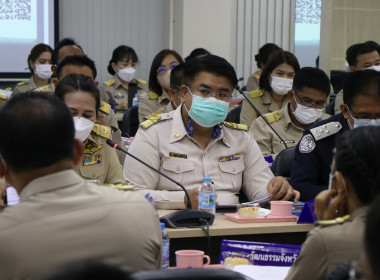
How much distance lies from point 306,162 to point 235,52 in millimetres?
5473

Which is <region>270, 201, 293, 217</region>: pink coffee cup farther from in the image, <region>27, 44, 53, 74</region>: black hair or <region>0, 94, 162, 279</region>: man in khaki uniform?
<region>27, 44, 53, 74</region>: black hair

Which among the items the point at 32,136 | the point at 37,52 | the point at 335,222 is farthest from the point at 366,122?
the point at 37,52

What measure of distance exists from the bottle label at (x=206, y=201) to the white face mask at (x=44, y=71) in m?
4.61

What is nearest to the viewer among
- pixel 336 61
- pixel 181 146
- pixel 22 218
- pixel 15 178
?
pixel 22 218

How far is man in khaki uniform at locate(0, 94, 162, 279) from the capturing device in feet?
5.05

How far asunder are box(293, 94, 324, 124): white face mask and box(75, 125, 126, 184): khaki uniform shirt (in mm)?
1670

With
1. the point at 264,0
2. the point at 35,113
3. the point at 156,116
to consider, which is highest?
the point at 264,0

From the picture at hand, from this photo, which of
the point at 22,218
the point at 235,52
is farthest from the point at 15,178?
the point at 235,52

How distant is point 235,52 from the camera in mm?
8836

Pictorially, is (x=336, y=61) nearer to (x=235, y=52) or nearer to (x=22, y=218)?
(x=235, y=52)

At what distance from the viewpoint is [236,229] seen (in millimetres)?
2770

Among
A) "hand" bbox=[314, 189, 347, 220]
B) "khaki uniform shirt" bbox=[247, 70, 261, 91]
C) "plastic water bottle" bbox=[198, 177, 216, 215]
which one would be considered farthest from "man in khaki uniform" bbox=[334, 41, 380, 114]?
"hand" bbox=[314, 189, 347, 220]

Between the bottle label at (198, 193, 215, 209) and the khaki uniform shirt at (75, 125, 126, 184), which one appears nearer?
the bottle label at (198, 193, 215, 209)

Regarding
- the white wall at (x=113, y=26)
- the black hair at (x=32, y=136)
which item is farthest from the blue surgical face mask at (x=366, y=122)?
the white wall at (x=113, y=26)
